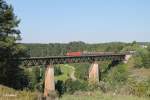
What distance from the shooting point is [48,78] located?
6656cm

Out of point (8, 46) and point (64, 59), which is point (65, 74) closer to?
point (64, 59)

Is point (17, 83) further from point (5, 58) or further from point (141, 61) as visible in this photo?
point (141, 61)

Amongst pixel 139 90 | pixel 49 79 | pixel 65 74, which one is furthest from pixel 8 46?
pixel 65 74

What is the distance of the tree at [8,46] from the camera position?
40.1 meters

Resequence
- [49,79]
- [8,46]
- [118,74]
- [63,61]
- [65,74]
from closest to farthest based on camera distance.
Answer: [8,46]
[49,79]
[63,61]
[118,74]
[65,74]

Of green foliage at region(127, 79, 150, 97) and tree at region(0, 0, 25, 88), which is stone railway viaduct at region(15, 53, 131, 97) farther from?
green foliage at region(127, 79, 150, 97)

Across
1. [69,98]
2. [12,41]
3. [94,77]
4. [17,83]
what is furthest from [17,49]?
[94,77]

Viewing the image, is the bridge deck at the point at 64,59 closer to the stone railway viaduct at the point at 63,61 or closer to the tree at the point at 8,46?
the stone railway viaduct at the point at 63,61

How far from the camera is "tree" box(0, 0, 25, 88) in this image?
4012cm

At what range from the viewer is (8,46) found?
128 feet

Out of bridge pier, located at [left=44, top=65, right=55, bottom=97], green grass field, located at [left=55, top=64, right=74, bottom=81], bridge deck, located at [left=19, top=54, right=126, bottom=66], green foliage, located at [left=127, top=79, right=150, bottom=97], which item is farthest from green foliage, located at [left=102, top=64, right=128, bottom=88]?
green foliage, located at [left=127, top=79, right=150, bottom=97]

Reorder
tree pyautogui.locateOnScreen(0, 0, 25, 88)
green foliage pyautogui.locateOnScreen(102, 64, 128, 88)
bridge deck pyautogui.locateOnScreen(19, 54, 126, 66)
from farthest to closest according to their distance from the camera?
green foliage pyautogui.locateOnScreen(102, 64, 128, 88) → bridge deck pyautogui.locateOnScreen(19, 54, 126, 66) → tree pyautogui.locateOnScreen(0, 0, 25, 88)

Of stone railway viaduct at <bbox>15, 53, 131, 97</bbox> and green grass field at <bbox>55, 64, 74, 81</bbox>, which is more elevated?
stone railway viaduct at <bbox>15, 53, 131, 97</bbox>

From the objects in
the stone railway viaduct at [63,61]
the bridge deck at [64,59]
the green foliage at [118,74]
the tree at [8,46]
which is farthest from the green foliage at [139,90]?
the green foliage at [118,74]
